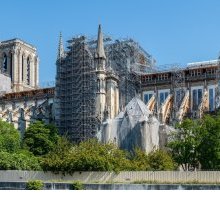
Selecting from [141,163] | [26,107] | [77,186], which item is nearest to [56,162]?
[141,163]

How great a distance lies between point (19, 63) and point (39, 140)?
39.3m

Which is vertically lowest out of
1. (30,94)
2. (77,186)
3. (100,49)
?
(77,186)

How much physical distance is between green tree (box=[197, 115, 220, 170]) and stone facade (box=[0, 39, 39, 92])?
5857 cm

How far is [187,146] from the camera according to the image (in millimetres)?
53281

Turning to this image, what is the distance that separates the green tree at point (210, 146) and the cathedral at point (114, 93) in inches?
546

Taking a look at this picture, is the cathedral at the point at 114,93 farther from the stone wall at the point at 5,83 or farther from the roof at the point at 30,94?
the stone wall at the point at 5,83

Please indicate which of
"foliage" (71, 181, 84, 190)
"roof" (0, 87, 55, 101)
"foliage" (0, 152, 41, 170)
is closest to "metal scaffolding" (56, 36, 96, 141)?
"roof" (0, 87, 55, 101)

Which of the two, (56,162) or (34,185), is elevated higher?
(56,162)

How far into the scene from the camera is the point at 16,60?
106 m

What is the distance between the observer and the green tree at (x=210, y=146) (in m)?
50.8

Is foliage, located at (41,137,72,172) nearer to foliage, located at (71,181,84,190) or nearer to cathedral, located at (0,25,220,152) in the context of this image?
foliage, located at (71,181,84,190)

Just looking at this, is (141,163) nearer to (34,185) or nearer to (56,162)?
(56,162)

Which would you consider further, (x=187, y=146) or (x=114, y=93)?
(x=114, y=93)
